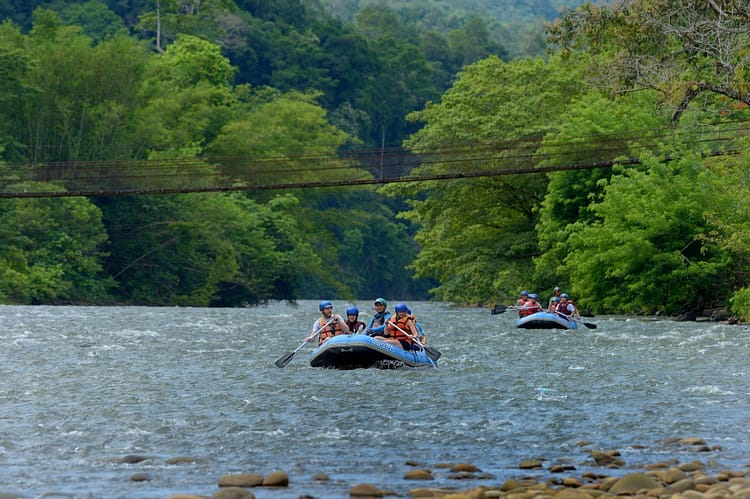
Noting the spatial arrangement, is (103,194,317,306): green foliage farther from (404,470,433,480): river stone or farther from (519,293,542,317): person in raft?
(404,470,433,480): river stone

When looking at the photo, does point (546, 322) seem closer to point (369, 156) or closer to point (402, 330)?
point (402, 330)

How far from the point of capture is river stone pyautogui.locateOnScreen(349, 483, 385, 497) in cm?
1123

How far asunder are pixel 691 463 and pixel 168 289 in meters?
59.0

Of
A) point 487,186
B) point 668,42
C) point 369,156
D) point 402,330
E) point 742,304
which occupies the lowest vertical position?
point 742,304

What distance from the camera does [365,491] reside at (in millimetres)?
11250

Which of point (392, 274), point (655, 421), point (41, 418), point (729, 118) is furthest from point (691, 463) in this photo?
point (392, 274)

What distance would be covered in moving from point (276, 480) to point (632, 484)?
3.15m

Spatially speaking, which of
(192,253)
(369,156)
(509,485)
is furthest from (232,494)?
(369,156)

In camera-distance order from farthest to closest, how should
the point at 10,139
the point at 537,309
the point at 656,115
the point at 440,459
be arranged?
the point at 10,139
the point at 656,115
the point at 537,309
the point at 440,459

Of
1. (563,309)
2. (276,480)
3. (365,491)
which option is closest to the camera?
(365,491)

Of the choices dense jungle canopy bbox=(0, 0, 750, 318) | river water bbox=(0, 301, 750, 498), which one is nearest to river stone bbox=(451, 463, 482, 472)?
river water bbox=(0, 301, 750, 498)

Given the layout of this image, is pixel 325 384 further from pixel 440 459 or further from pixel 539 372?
pixel 440 459

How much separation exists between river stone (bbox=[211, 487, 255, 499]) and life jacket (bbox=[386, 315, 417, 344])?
12693 millimetres

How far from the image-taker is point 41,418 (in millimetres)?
16062
